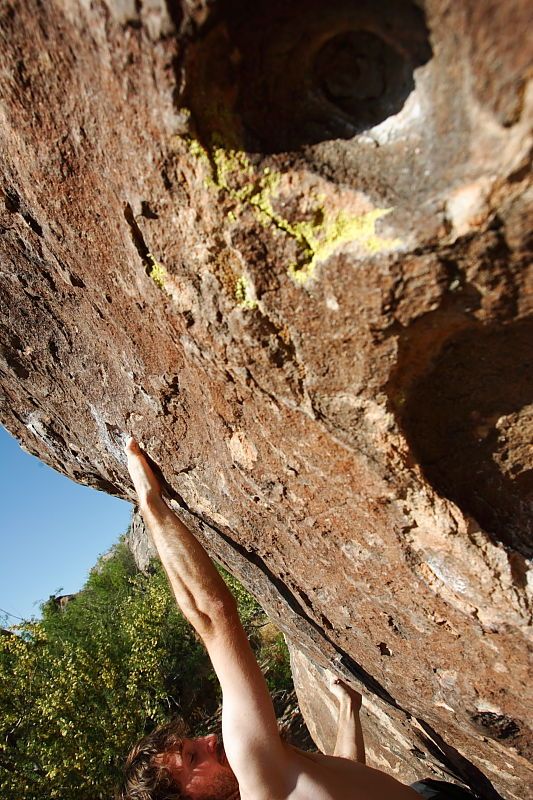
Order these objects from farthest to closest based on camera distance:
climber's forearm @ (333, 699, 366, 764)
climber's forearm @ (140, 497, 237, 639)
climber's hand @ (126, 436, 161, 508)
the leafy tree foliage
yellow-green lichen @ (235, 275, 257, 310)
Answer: the leafy tree foliage
climber's forearm @ (333, 699, 366, 764)
climber's hand @ (126, 436, 161, 508)
climber's forearm @ (140, 497, 237, 639)
yellow-green lichen @ (235, 275, 257, 310)

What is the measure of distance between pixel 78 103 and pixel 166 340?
3.00ft

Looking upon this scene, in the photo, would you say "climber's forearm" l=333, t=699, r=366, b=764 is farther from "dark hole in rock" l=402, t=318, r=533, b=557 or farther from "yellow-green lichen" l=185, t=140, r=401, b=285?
"yellow-green lichen" l=185, t=140, r=401, b=285

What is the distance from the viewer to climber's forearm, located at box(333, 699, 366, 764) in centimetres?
385

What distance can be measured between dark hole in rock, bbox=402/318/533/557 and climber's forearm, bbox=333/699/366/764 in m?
2.60

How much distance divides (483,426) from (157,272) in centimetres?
128

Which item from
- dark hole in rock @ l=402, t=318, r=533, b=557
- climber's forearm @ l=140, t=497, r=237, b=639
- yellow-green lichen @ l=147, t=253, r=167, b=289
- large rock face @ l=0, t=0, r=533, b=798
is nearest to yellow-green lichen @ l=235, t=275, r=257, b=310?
large rock face @ l=0, t=0, r=533, b=798

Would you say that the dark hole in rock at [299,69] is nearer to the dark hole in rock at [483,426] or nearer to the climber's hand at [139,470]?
the dark hole in rock at [483,426]

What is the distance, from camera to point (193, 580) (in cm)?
262

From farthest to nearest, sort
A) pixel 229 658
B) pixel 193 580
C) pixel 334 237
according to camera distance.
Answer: pixel 193 580
pixel 229 658
pixel 334 237

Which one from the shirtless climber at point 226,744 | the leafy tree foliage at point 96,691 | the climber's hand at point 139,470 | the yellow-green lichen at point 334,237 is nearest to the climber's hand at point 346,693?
the shirtless climber at point 226,744

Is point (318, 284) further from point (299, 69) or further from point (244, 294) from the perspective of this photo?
point (299, 69)

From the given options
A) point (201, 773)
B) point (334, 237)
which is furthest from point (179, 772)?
point (334, 237)

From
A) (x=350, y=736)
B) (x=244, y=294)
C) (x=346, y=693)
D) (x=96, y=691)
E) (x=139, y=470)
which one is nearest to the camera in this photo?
(x=244, y=294)

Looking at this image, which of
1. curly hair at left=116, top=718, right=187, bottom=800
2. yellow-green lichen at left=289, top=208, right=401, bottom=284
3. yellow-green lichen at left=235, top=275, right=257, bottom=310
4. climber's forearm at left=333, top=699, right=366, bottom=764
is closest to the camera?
yellow-green lichen at left=289, top=208, right=401, bottom=284
